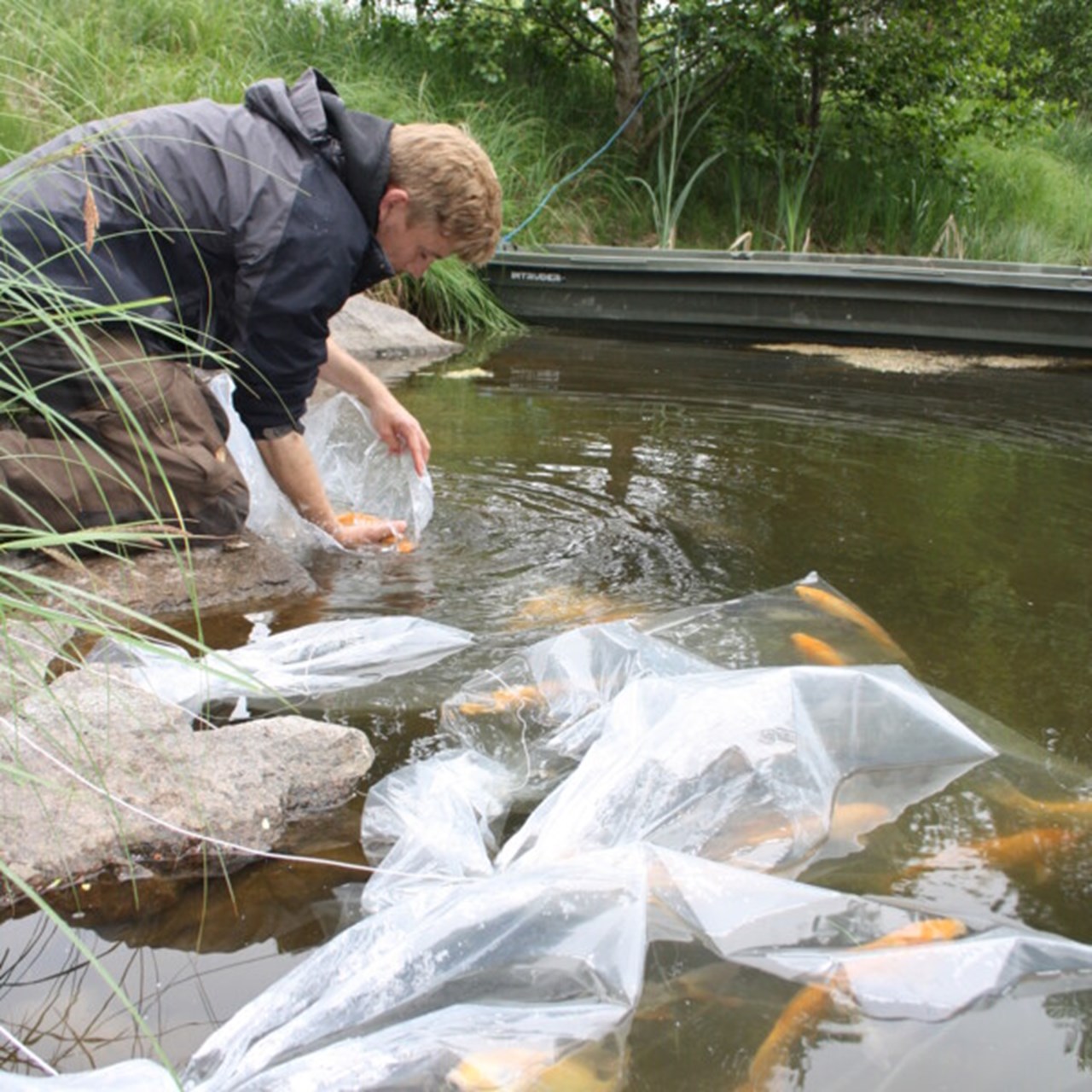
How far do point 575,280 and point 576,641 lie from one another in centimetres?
646

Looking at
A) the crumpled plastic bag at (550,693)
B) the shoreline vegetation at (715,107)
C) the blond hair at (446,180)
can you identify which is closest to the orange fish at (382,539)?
the blond hair at (446,180)

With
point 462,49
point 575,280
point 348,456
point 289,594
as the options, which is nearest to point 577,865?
point 289,594

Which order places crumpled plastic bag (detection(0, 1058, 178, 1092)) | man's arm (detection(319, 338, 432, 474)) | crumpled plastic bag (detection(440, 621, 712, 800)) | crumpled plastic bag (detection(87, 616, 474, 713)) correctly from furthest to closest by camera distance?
man's arm (detection(319, 338, 432, 474)), crumpled plastic bag (detection(87, 616, 474, 713)), crumpled plastic bag (detection(440, 621, 712, 800)), crumpled plastic bag (detection(0, 1058, 178, 1092))

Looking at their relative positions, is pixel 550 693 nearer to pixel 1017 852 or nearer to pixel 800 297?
pixel 1017 852

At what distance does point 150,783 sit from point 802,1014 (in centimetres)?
118

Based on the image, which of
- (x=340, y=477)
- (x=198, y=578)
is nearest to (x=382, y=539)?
(x=340, y=477)

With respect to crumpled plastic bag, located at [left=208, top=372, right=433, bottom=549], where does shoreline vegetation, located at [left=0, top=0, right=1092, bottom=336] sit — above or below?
above

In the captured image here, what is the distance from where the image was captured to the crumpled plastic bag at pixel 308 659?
265 centimetres

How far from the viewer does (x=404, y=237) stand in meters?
3.25

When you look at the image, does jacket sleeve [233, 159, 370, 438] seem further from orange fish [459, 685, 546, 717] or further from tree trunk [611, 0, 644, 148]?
tree trunk [611, 0, 644, 148]

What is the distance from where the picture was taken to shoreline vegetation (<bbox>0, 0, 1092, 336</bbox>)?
10.1 meters

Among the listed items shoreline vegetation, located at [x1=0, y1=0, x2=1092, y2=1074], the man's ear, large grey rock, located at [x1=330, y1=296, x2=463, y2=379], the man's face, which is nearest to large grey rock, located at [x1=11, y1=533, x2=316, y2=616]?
the man's face

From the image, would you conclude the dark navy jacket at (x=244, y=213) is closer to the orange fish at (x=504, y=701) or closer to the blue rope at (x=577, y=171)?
the orange fish at (x=504, y=701)

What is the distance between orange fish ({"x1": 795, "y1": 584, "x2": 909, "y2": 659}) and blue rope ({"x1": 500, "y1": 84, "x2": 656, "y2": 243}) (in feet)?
20.2
